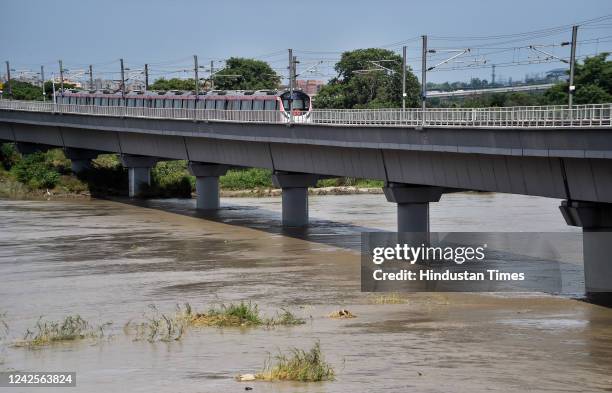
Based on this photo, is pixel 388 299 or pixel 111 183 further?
pixel 111 183

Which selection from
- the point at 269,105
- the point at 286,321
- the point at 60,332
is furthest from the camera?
the point at 269,105

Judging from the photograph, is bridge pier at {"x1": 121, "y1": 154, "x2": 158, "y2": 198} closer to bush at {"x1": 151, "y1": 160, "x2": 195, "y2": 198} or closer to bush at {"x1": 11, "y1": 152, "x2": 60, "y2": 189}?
bush at {"x1": 151, "y1": 160, "x2": 195, "y2": 198}

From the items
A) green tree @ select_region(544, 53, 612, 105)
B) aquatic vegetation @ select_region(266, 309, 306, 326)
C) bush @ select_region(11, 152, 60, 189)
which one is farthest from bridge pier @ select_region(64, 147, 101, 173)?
aquatic vegetation @ select_region(266, 309, 306, 326)

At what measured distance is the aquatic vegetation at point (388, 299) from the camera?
4147 cm

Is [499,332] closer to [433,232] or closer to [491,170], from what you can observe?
[491,170]

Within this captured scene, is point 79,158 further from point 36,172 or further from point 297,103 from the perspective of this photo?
point 297,103

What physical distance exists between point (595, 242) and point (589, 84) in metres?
70.1

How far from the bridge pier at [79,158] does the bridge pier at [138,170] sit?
9665mm

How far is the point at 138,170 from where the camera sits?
96.1 metres

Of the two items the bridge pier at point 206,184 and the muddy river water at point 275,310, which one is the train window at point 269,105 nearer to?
the muddy river water at point 275,310

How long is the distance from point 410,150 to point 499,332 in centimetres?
1891

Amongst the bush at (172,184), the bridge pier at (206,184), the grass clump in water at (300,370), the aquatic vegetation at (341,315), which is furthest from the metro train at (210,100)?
the grass clump in water at (300,370)

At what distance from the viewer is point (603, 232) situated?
41594mm

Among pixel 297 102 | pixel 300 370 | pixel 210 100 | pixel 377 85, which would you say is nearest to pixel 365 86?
pixel 377 85
